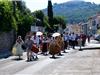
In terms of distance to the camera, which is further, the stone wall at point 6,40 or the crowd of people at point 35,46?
the stone wall at point 6,40

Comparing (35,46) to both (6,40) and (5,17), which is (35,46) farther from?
(6,40)

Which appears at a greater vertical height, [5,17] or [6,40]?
[5,17]

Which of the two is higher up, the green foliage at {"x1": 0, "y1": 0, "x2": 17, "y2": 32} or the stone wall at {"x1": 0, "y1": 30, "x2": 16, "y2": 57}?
the green foliage at {"x1": 0, "y1": 0, "x2": 17, "y2": 32}

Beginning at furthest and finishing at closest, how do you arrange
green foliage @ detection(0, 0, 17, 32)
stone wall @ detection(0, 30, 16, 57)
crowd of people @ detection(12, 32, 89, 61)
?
stone wall @ detection(0, 30, 16, 57) → green foliage @ detection(0, 0, 17, 32) → crowd of people @ detection(12, 32, 89, 61)

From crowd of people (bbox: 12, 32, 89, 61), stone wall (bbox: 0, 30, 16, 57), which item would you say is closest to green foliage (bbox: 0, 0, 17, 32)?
stone wall (bbox: 0, 30, 16, 57)

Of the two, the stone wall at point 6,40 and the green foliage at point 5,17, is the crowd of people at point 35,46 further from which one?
the stone wall at point 6,40

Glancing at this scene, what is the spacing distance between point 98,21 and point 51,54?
13070 centimetres

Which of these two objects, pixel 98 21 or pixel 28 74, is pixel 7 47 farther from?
pixel 98 21

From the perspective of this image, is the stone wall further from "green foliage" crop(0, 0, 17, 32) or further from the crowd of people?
the crowd of people

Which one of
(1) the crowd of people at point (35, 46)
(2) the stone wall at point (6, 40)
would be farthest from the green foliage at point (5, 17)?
(1) the crowd of people at point (35, 46)

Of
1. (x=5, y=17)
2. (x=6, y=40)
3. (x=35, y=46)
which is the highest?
(x=5, y=17)

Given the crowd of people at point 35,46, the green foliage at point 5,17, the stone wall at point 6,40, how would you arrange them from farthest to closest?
the stone wall at point 6,40
the green foliage at point 5,17
the crowd of people at point 35,46

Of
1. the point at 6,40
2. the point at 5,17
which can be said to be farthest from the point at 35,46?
the point at 6,40

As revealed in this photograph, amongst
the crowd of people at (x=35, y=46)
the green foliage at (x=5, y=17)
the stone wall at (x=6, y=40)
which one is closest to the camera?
the crowd of people at (x=35, y=46)
